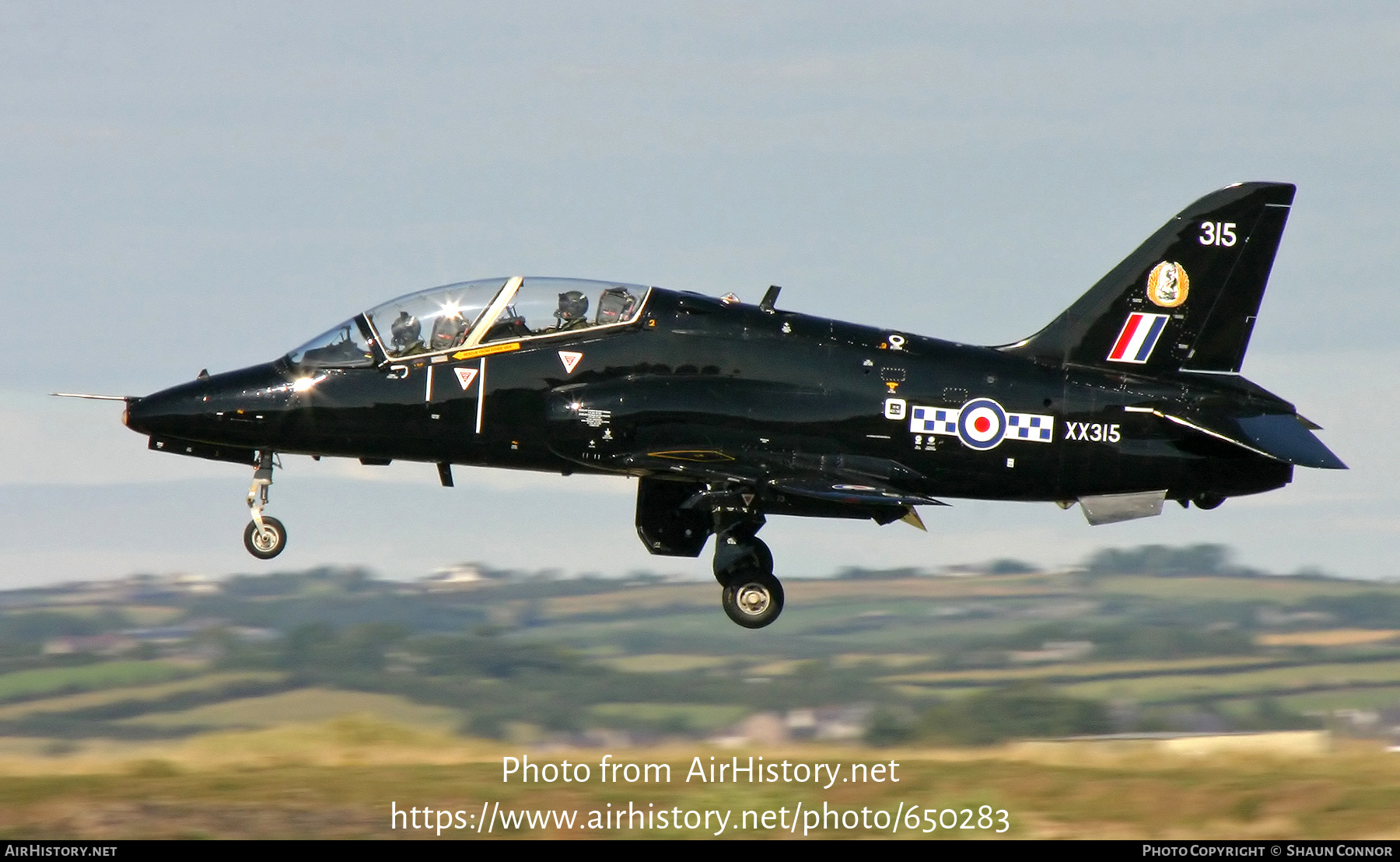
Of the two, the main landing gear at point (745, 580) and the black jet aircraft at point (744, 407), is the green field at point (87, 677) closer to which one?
the black jet aircraft at point (744, 407)

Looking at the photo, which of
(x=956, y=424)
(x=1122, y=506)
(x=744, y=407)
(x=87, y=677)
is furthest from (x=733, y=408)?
(x=87, y=677)

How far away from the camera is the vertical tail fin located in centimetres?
2097

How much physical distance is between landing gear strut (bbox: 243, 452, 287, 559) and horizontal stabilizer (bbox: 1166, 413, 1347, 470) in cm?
1068

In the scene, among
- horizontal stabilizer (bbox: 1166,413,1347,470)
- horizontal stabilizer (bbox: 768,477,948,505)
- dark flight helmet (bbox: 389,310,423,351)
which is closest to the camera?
horizontal stabilizer (bbox: 768,477,948,505)

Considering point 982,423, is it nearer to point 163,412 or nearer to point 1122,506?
point 1122,506

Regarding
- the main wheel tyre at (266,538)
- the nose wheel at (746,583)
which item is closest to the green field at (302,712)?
the main wheel tyre at (266,538)

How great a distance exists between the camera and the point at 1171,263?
2122cm

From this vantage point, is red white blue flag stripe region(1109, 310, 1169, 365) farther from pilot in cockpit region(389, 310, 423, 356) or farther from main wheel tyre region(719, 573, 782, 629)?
pilot in cockpit region(389, 310, 423, 356)

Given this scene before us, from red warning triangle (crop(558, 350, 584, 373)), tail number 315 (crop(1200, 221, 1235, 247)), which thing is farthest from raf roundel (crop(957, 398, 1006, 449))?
red warning triangle (crop(558, 350, 584, 373))

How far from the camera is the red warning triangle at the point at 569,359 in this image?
20031 millimetres

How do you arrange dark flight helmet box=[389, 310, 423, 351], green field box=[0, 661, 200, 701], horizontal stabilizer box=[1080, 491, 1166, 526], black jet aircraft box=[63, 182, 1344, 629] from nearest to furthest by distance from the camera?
black jet aircraft box=[63, 182, 1344, 629] → dark flight helmet box=[389, 310, 423, 351] → horizontal stabilizer box=[1080, 491, 1166, 526] → green field box=[0, 661, 200, 701]

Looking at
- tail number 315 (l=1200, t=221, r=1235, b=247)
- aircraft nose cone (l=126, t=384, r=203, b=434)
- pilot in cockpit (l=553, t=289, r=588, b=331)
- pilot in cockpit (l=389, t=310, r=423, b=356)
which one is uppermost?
tail number 315 (l=1200, t=221, r=1235, b=247)
